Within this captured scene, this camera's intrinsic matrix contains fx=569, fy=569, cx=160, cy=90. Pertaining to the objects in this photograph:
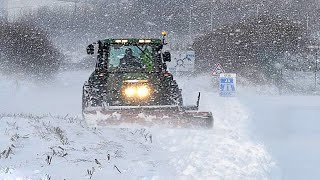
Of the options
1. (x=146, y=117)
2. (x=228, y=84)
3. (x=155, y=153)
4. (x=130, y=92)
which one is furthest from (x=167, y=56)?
(x=228, y=84)

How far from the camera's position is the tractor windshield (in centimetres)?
1193

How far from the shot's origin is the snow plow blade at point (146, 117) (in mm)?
10422

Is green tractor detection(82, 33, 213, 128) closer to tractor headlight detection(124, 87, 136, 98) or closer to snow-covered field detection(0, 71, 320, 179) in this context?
tractor headlight detection(124, 87, 136, 98)

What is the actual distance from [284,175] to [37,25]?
3670cm

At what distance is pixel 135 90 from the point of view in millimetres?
11539

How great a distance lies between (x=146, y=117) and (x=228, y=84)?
11.8 m

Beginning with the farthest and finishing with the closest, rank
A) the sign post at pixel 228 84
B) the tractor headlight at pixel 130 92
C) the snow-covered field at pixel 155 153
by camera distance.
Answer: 1. the sign post at pixel 228 84
2. the tractor headlight at pixel 130 92
3. the snow-covered field at pixel 155 153

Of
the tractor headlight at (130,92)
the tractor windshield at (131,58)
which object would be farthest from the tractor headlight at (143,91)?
the tractor windshield at (131,58)

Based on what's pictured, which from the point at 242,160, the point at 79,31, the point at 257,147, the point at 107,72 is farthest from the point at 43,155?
the point at 79,31

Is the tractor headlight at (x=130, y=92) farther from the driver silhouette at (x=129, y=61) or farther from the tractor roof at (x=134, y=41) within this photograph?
the tractor roof at (x=134, y=41)

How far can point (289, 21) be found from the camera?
153ft

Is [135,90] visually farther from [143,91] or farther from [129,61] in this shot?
[129,61]

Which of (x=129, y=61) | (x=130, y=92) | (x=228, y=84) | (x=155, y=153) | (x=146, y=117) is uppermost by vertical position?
(x=129, y=61)

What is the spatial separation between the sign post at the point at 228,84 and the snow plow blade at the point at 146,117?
37.3 ft
